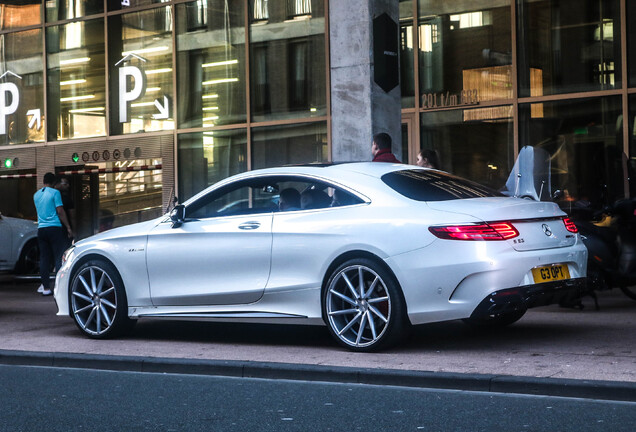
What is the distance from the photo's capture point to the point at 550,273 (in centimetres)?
807

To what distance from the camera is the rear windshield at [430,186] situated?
8.33 meters

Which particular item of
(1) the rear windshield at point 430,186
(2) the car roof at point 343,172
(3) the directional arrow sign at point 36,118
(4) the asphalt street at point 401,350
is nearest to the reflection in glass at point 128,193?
(3) the directional arrow sign at point 36,118

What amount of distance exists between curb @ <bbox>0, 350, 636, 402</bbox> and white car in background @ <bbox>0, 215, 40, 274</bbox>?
914 centimetres

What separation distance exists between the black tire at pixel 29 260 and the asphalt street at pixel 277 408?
1063cm

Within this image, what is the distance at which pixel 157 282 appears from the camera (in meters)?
9.41

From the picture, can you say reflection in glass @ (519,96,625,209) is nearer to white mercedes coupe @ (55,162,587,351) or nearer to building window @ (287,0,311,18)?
building window @ (287,0,311,18)

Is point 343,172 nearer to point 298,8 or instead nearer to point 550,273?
point 550,273

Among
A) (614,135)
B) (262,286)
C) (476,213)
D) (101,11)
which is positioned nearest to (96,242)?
(262,286)

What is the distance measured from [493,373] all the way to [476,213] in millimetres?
1419

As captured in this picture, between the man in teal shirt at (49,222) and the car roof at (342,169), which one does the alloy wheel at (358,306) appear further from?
the man in teal shirt at (49,222)

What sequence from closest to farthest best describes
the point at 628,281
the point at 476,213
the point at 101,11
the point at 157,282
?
the point at 476,213 < the point at 157,282 < the point at 628,281 < the point at 101,11

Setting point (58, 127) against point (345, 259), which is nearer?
point (345, 259)

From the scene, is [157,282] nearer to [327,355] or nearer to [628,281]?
[327,355]

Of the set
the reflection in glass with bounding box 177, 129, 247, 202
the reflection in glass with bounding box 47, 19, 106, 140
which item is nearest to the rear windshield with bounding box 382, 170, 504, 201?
the reflection in glass with bounding box 177, 129, 247, 202
